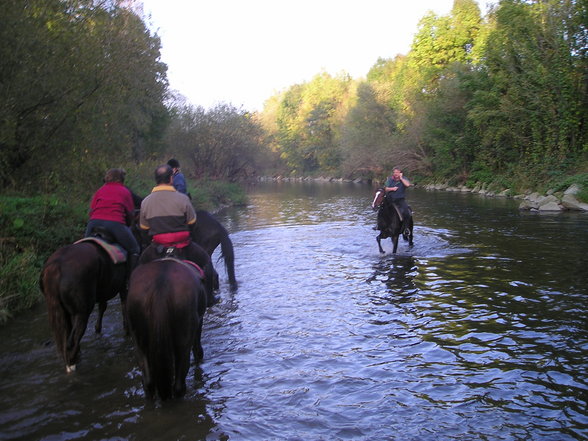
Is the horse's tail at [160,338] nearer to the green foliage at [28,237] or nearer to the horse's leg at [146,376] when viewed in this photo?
the horse's leg at [146,376]

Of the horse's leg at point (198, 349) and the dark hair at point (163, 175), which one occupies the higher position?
the dark hair at point (163, 175)

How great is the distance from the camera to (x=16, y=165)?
13.1 meters

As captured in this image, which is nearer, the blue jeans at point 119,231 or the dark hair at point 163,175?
the dark hair at point 163,175

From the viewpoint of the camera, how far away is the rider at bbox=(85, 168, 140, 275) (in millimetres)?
6934

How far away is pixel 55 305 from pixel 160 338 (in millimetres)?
2002

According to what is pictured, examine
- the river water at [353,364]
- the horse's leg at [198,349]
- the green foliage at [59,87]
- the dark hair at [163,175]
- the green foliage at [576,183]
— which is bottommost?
the river water at [353,364]

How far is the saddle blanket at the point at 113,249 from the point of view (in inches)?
259

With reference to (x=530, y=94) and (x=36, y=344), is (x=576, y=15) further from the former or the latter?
(x=36, y=344)

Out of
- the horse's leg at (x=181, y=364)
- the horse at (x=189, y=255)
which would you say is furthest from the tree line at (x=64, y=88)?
the horse's leg at (x=181, y=364)

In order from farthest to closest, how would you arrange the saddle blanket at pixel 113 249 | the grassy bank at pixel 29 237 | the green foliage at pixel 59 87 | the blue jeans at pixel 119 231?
the green foliage at pixel 59 87 → the grassy bank at pixel 29 237 → the blue jeans at pixel 119 231 → the saddle blanket at pixel 113 249

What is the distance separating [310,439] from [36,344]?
4626 millimetres

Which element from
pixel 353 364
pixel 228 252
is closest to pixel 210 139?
pixel 228 252

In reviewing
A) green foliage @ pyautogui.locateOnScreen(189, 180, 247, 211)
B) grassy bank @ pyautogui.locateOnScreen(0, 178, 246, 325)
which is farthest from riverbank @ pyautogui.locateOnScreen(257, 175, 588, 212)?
grassy bank @ pyautogui.locateOnScreen(0, 178, 246, 325)

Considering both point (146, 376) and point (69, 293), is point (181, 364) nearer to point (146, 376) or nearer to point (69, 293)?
point (146, 376)
